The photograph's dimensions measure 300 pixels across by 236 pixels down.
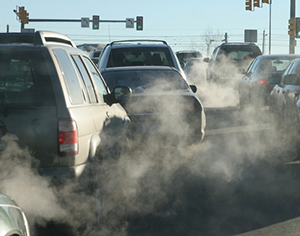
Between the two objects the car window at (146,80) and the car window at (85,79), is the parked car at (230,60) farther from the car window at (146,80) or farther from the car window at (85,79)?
the car window at (85,79)

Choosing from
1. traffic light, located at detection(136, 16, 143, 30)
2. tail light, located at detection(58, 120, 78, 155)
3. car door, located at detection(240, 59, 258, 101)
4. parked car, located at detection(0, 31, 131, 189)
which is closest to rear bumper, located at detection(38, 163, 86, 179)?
parked car, located at detection(0, 31, 131, 189)

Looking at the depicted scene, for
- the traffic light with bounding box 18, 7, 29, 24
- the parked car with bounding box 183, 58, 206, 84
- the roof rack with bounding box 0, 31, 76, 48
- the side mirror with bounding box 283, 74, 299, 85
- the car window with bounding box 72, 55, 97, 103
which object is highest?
the traffic light with bounding box 18, 7, 29, 24

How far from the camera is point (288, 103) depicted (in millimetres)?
10016

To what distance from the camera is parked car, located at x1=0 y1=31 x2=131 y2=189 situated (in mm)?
4312

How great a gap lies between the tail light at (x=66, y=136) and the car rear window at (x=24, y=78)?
0.65 feet

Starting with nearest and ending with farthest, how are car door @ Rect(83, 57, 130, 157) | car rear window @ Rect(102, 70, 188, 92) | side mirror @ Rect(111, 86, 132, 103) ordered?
car door @ Rect(83, 57, 130, 157)
side mirror @ Rect(111, 86, 132, 103)
car rear window @ Rect(102, 70, 188, 92)

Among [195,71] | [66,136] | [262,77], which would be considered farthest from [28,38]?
[195,71]

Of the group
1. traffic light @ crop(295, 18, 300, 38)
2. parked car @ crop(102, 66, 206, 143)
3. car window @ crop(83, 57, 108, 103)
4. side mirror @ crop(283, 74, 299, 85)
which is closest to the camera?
car window @ crop(83, 57, 108, 103)

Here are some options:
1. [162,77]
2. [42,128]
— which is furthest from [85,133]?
[162,77]

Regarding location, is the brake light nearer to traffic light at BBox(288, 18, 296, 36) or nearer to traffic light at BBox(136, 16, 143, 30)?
traffic light at BBox(288, 18, 296, 36)

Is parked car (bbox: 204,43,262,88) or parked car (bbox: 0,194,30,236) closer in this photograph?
parked car (bbox: 0,194,30,236)

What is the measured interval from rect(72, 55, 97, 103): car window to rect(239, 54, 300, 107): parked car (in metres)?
9.58

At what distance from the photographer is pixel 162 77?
9.37 m

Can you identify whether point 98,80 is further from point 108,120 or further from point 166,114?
point 166,114
